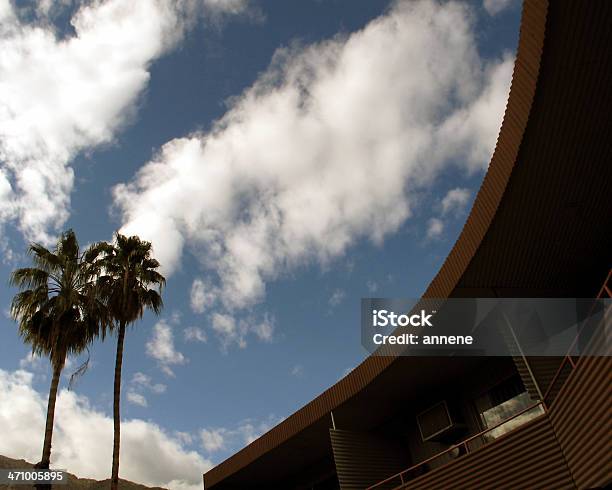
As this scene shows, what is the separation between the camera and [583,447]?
9.30 metres

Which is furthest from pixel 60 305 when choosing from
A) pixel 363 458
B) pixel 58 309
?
pixel 363 458

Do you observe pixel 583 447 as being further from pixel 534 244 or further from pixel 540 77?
pixel 540 77

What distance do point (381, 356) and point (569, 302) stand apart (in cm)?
593

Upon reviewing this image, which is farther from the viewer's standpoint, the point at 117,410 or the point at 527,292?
the point at 117,410

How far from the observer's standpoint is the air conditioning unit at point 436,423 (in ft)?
55.7

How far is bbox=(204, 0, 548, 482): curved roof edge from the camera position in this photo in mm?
8203

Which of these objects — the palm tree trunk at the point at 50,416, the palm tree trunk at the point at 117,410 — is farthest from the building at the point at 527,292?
the palm tree trunk at the point at 50,416

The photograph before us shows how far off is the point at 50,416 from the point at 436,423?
1522cm

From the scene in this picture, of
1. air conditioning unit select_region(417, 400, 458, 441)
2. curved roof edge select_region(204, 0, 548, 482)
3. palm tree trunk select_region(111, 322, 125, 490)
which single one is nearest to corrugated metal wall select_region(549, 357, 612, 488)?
curved roof edge select_region(204, 0, 548, 482)

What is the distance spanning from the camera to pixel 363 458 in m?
18.4

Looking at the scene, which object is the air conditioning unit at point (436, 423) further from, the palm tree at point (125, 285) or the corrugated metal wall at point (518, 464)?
the palm tree at point (125, 285)

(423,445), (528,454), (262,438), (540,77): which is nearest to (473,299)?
(528,454)

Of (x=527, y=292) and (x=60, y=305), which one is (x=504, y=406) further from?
(x=60, y=305)

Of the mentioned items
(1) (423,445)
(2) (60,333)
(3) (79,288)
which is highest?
(3) (79,288)
